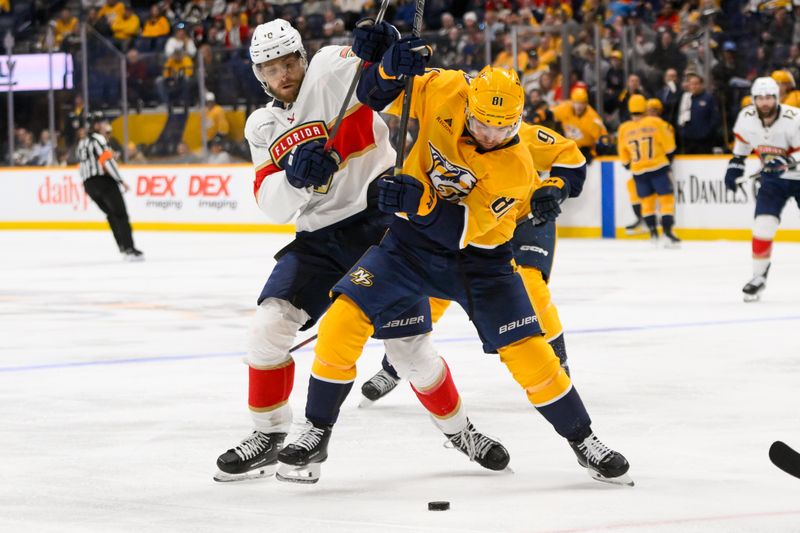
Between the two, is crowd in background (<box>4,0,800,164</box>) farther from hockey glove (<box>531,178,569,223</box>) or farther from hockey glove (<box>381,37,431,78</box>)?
hockey glove (<box>381,37,431,78</box>)

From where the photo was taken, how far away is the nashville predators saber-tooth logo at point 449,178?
4020 millimetres

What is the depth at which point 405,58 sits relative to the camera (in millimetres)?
3916

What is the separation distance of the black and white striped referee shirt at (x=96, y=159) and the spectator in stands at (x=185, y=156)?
353 centimetres

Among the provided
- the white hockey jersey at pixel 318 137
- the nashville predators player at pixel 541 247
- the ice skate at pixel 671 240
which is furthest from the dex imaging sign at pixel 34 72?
the white hockey jersey at pixel 318 137

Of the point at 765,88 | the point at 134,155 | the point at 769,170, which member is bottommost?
the point at 134,155

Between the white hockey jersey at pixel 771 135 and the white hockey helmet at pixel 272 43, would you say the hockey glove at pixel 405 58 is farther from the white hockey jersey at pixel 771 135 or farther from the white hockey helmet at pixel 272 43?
the white hockey jersey at pixel 771 135

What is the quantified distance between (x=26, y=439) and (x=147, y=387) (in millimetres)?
1134

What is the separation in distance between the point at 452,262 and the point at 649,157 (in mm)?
10584

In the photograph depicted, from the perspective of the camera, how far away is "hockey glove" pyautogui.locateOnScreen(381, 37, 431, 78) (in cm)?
392

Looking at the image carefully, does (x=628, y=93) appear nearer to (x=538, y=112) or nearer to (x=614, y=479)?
(x=538, y=112)

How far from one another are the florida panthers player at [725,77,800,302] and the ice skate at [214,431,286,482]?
5348mm

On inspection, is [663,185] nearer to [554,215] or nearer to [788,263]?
[788,263]

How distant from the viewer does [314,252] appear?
4285 millimetres

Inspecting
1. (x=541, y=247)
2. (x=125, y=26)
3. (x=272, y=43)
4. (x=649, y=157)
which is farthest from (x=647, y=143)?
(x=272, y=43)
